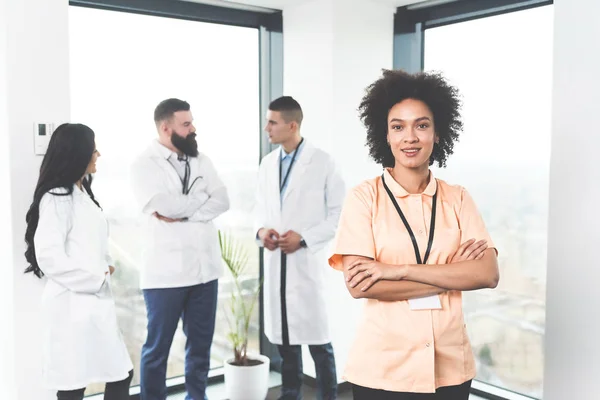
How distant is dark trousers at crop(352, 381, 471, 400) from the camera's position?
71.0 inches

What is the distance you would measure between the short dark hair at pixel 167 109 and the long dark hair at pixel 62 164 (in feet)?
2.79

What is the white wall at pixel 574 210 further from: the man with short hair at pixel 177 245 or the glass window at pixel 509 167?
the man with short hair at pixel 177 245

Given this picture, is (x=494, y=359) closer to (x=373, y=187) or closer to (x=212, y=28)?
(x=373, y=187)

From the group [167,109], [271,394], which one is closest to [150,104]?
[167,109]

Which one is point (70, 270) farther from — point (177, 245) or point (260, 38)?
point (260, 38)

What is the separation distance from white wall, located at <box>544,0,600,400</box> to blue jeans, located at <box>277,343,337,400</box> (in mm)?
1174

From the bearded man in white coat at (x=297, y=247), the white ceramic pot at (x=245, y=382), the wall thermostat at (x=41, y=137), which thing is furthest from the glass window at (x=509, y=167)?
the wall thermostat at (x=41, y=137)

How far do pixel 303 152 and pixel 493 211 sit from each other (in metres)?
1.13

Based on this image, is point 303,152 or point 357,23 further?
point 357,23

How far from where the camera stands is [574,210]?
251 centimetres

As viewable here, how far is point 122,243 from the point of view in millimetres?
3549

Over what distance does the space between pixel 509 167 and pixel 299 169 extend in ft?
3.80

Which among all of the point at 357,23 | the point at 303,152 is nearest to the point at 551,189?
the point at 303,152

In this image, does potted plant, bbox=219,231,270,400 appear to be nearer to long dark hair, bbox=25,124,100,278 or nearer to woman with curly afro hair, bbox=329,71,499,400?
long dark hair, bbox=25,124,100,278
